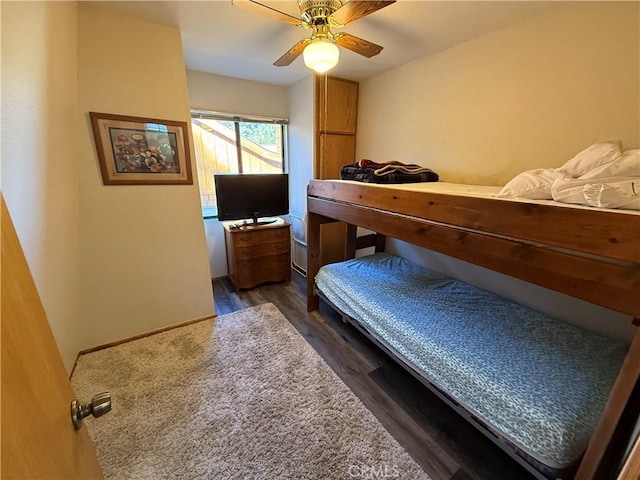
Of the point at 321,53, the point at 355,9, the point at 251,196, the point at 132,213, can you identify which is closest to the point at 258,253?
the point at 251,196

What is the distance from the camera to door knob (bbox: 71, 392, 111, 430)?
626mm

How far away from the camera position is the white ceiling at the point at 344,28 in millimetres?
1576

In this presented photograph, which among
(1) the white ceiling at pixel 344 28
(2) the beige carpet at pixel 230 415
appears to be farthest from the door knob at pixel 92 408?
(1) the white ceiling at pixel 344 28

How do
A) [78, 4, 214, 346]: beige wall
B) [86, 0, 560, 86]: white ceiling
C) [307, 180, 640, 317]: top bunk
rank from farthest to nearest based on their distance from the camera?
[78, 4, 214, 346]: beige wall → [86, 0, 560, 86]: white ceiling → [307, 180, 640, 317]: top bunk

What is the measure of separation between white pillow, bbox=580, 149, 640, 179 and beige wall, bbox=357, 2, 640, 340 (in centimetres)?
50

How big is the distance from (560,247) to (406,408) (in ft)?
4.04

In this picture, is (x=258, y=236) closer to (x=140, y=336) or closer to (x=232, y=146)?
(x=232, y=146)

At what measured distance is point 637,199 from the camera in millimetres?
812

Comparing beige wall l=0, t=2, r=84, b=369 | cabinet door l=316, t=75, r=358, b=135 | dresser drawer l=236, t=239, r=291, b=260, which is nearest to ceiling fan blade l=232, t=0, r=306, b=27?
beige wall l=0, t=2, r=84, b=369

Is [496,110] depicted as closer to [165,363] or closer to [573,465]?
[573,465]

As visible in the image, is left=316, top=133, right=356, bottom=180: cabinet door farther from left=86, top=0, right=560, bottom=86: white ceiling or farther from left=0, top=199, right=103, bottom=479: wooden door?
left=0, top=199, right=103, bottom=479: wooden door

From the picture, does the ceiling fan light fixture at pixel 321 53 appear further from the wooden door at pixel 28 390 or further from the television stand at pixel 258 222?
the television stand at pixel 258 222

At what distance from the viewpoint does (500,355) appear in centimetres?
135

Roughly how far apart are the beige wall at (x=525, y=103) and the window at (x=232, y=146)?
4.93ft
